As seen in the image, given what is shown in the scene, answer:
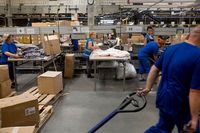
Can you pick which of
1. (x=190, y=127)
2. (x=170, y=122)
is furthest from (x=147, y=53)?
(x=190, y=127)

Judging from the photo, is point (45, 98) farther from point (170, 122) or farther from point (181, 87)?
point (181, 87)

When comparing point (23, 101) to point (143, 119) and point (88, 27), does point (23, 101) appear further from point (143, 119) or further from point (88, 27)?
point (88, 27)

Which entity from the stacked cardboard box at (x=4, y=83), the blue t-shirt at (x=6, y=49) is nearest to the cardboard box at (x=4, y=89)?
the stacked cardboard box at (x=4, y=83)

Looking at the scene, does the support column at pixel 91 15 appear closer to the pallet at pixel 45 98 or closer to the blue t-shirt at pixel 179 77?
the pallet at pixel 45 98

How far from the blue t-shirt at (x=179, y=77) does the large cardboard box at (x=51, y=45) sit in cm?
446

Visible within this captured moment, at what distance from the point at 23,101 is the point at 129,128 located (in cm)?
166

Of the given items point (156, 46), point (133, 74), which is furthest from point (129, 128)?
point (133, 74)

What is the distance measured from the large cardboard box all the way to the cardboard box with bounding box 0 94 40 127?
8.83 ft

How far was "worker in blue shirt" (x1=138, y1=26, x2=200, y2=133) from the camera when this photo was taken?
81.5 inches

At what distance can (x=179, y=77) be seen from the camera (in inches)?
85.5

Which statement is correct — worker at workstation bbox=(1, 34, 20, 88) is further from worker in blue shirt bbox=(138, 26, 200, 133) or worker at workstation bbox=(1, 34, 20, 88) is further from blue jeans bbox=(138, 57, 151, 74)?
worker in blue shirt bbox=(138, 26, 200, 133)

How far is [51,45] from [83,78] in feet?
4.81

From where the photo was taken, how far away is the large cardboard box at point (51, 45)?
20.6 feet

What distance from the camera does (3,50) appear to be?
5895mm
